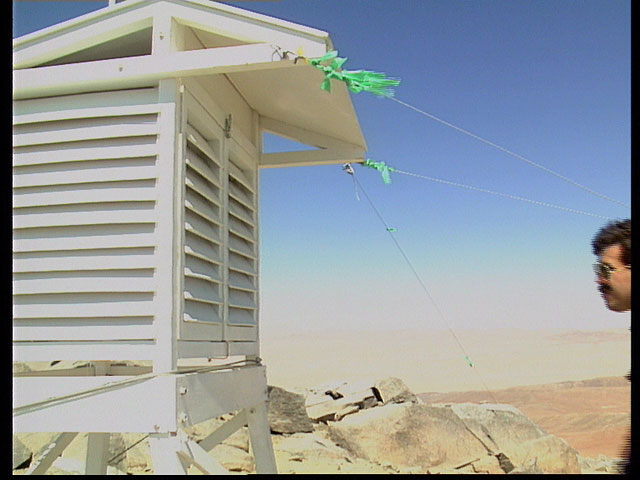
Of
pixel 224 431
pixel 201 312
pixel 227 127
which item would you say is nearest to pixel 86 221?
pixel 201 312

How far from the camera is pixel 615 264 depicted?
1.96m

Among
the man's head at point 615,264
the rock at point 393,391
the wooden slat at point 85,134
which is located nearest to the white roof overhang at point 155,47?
the wooden slat at point 85,134

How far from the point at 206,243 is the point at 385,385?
22.7 feet

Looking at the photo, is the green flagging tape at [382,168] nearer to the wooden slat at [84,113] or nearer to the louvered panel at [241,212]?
Result: the louvered panel at [241,212]

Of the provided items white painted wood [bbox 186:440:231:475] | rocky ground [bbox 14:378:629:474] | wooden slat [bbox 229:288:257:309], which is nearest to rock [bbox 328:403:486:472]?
rocky ground [bbox 14:378:629:474]

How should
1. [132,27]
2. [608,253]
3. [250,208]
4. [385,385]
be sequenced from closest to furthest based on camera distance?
[608,253]
[132,27]
[250,208]
[385,385]

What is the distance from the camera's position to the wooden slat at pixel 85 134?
346 cm

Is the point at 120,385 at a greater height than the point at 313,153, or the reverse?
the point at 313,153

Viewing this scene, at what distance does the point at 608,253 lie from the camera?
199 cm

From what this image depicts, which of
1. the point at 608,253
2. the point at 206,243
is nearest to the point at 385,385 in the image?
the point at 206,243

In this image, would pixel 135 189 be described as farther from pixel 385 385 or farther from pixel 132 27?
pixel 385 385

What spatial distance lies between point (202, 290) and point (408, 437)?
5.03 m

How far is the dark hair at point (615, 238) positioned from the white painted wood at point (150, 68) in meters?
1.92

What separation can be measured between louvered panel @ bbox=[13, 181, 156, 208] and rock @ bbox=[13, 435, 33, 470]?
155 inches
